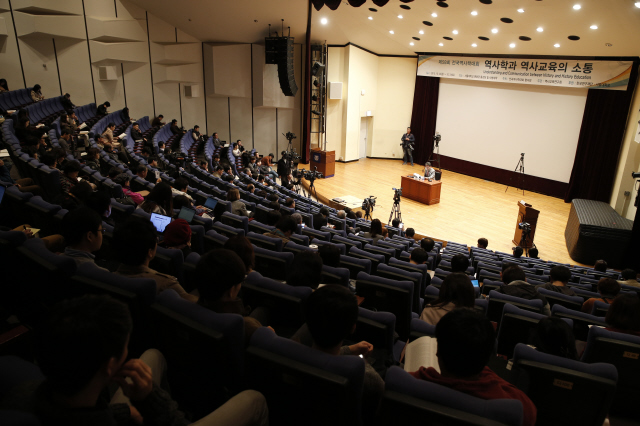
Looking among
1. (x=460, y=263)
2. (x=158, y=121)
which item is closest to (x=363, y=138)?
(x=158, y=121)

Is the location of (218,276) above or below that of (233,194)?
above

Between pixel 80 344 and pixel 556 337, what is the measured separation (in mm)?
2327

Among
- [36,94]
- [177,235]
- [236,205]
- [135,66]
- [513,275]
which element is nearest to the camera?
[177,235]

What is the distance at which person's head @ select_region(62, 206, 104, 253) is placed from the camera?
2.53 m

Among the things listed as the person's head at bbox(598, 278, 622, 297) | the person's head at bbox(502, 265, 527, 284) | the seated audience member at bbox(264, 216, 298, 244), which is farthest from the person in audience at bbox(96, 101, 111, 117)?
the person's head at bbox(598, 278, 622, 297)

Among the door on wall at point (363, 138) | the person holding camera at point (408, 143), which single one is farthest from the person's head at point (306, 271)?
the door on wall at point (363, 138)

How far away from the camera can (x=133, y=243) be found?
2.29m

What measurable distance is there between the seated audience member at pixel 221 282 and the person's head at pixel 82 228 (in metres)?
0.99

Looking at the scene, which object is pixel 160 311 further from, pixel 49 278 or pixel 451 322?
pixel 451 322

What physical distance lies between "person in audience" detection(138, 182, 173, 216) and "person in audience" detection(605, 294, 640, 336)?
403 cm

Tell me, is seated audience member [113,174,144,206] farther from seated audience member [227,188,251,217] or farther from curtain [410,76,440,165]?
curtain [410,76,440,165]

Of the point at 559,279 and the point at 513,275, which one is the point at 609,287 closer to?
the point at 559,279

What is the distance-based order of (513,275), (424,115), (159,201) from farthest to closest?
(424,115) → (159,201) → (513,275)

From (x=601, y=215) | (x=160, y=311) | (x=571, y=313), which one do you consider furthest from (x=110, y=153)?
(x=601, y=215)
